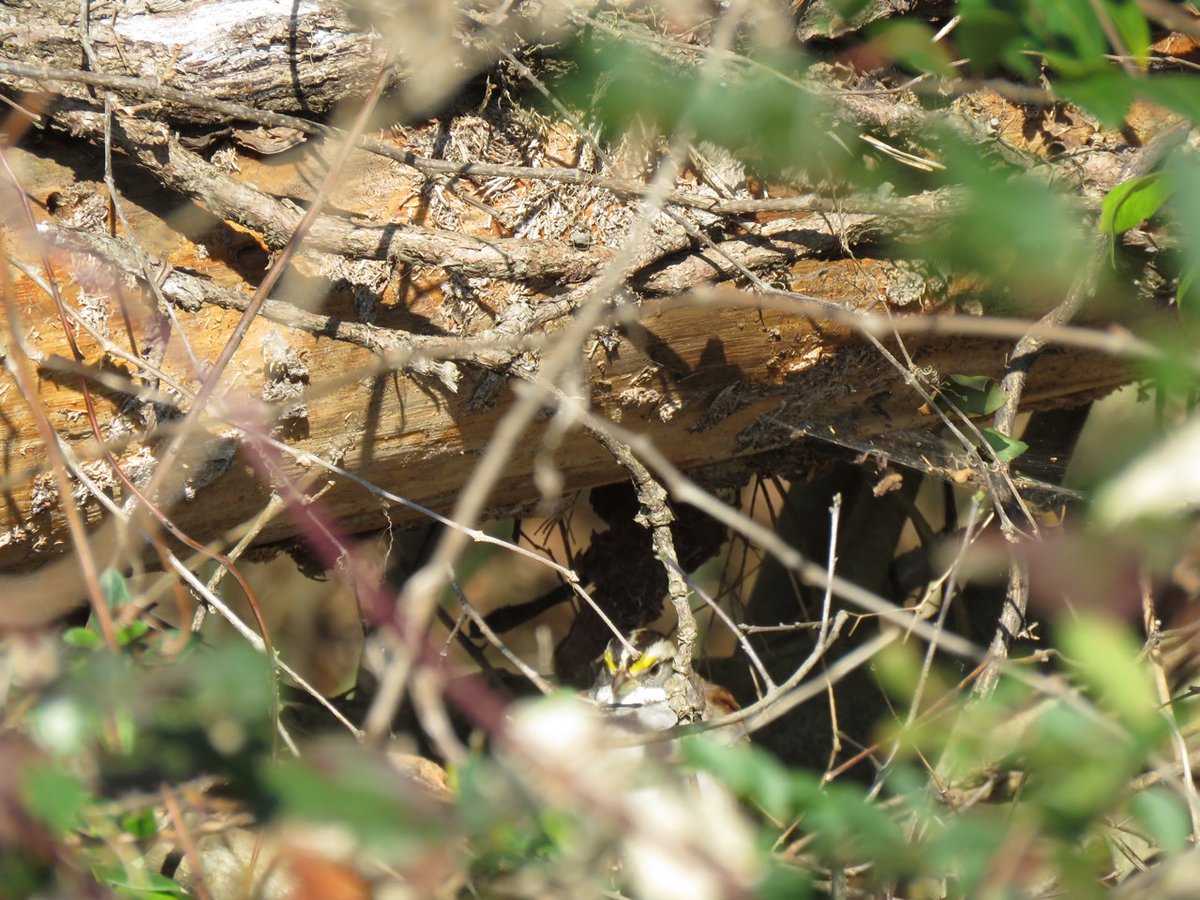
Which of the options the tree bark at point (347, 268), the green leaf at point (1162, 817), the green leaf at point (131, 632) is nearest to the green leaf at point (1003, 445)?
the tree bark at point (347, 268)

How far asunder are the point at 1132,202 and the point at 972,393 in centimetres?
65

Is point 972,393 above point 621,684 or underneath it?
above

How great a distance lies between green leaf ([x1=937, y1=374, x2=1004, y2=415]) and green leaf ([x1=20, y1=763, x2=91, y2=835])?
5.58 feet

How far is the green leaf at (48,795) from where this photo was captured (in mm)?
696

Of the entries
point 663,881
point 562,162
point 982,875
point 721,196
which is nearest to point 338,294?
point 562,162

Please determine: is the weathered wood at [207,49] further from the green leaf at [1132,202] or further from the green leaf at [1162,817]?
the green leaf at [1162,817]

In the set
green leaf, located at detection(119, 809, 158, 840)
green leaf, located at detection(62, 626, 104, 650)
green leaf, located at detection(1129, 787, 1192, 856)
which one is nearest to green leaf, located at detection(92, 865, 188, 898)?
green leaf, located at detection(119, 809, 158, 840)

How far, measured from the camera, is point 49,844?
73cm

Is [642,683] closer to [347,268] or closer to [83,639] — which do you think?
[347,268]

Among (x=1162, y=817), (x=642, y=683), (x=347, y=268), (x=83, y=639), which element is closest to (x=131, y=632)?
(x=83, y=639)

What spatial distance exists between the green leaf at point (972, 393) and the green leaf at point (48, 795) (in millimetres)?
1700

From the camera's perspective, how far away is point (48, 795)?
0.70m

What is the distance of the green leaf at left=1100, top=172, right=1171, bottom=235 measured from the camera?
1379mm

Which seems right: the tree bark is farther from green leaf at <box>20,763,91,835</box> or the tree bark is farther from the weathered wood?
green leaf at <box>20,763,91,835</box>
